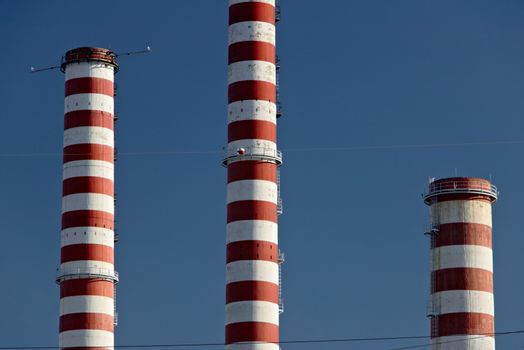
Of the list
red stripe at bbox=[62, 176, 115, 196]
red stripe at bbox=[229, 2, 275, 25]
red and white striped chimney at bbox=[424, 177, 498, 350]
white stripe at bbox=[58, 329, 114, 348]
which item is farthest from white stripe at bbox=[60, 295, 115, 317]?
red and white striped chimney at bbox=[424, 177, 498, 350]

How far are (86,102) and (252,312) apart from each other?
12.6 metres

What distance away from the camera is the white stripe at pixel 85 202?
8175 centimetres

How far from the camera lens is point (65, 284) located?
80938 mm

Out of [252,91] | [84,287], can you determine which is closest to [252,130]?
[252,91]

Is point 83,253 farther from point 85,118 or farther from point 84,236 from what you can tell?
point 85,118

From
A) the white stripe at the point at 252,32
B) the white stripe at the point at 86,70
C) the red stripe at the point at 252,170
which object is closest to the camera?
the red stripe at the point at 252,170

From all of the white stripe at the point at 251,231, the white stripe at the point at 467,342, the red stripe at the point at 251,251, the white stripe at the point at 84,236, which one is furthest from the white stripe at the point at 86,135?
the white stripe at the point at 467,342

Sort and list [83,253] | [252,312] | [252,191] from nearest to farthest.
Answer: [252,312], [252,191], [83,253]

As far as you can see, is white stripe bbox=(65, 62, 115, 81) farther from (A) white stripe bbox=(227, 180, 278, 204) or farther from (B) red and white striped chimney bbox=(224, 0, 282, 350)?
(A) white stripe bbox=(227, 180, 278, 204)

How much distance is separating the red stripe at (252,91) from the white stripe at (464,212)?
8.46 metres

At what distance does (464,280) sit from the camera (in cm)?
7944

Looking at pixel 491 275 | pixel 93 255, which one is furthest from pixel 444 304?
pixel 93 255

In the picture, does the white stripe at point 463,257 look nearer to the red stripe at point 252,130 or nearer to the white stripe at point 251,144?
the white stripe at point 251,144

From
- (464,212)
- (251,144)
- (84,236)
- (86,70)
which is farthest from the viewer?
(86,70)
